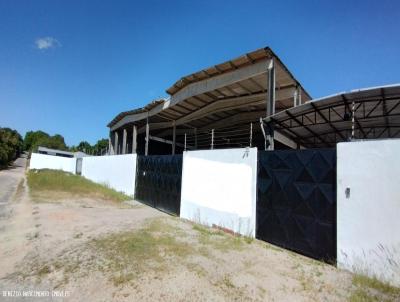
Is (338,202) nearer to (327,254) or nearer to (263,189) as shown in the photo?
(327,254)

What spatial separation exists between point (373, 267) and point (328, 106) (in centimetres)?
452

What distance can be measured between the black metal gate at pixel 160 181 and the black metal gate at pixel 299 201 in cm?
410

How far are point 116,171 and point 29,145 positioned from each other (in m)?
97.8

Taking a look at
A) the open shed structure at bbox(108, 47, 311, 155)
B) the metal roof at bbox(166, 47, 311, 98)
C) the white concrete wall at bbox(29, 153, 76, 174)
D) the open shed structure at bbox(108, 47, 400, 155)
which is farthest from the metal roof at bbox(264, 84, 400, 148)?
the white concrete wall at bbox(29, 153, 76, 174)

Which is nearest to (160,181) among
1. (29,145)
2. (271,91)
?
(271,91)

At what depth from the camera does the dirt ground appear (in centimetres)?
349

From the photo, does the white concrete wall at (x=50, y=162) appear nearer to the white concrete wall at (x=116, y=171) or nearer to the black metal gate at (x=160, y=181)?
the white concrete wall at (x=116, y=171)

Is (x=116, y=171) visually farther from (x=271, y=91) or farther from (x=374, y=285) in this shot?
(x=374, y=285)

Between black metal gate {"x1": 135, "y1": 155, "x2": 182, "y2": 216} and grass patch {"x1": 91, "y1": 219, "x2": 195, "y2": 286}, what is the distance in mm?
2947

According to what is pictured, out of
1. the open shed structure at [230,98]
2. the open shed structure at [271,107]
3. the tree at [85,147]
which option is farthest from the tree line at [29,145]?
the open shed structure at [271,107]

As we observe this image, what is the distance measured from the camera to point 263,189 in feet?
20.3

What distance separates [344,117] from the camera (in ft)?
23.3

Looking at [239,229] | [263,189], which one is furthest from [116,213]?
[263,189]

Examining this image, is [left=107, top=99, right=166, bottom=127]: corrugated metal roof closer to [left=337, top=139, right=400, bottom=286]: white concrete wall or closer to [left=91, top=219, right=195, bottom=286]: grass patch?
[left=91, top=219, right=195, bottom=286]: grass patch
